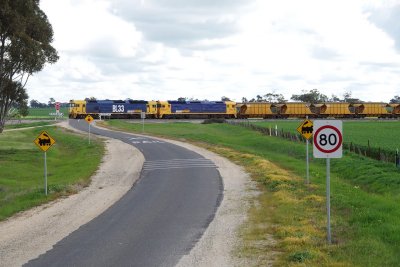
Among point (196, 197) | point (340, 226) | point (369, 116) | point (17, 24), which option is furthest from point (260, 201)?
point (369, 116)

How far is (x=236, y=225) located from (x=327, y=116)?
94663mm

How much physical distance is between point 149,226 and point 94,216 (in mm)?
2804

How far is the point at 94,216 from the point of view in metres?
16.9

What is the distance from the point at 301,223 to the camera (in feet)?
47.4

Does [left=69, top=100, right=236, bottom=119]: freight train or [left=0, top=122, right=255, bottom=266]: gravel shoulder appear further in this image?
[left=69, top=100, right=236, bottom=119]: freight train

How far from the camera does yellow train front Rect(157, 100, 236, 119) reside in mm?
101444

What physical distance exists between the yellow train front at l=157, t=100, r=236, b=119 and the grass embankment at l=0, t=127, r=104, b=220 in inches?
1483

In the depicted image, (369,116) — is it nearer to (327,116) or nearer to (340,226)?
(327,116)

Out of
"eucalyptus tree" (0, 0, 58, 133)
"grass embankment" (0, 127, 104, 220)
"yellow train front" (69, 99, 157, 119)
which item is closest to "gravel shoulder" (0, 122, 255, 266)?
"grass embankment" (0, 127, 104, 220)

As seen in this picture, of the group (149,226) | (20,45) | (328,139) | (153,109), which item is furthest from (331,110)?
(328,139)

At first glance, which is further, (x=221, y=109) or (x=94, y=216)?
(x=221, y=109)

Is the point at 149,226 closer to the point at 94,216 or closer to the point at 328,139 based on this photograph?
the point at 94,216

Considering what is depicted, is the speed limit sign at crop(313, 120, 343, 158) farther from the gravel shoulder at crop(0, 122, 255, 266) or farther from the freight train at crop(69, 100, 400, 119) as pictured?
the freight train at crop(69, 100, 400, 119)

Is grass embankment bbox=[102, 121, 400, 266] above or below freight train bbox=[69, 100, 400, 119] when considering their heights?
below
